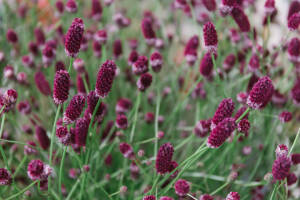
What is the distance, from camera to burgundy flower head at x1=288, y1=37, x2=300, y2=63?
2.61ft

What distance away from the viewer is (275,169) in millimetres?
544

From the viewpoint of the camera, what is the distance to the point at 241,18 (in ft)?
2.51

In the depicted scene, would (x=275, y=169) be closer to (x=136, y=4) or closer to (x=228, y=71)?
(x=228, y=71)

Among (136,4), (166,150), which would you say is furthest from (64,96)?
(136,4)

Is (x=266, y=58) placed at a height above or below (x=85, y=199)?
above

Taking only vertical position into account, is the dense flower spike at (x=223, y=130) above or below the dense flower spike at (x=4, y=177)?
above

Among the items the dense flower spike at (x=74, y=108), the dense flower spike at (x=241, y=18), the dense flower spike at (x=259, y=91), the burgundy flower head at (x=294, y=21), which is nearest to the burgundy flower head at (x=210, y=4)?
the dense flower spike at (x=241, y=18)

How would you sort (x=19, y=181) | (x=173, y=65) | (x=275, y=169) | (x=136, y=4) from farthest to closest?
(x=136, y=4)
(x=173, y=65)
(x=19, y=181)
(x=275, y=169)

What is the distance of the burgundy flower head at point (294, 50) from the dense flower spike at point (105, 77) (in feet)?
1.46

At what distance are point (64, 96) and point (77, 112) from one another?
3 centimetres

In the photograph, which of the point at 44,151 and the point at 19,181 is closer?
the point at 44,151

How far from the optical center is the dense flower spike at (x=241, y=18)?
746 mm

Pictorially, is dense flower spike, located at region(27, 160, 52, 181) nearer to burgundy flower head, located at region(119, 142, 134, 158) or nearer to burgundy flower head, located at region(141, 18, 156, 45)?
burgundy flower head, located at region(119, 142, 134, 158)

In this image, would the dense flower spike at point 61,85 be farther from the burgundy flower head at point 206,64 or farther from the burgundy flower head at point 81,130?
the burgundy flower head at point 206,64
